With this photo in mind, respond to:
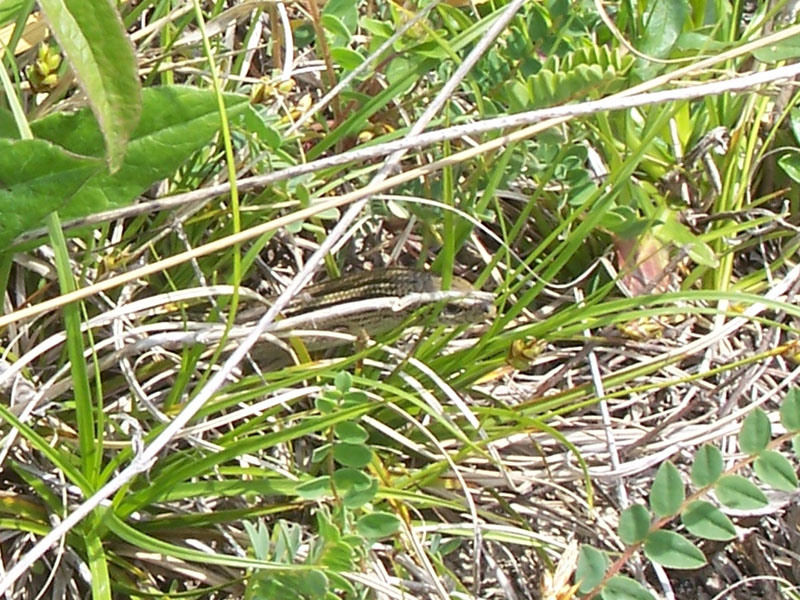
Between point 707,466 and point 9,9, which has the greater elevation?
point 9,9

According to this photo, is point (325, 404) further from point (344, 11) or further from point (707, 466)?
point (344, 11)

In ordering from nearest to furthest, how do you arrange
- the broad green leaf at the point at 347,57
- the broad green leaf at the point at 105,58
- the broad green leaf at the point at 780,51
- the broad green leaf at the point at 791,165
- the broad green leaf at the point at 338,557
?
the broad green leaf at the point at 105,58
the broad green leaf at the point at 338,557
the broad green leaf at the point at 780,51
the broad green leaf at the point at 347,57
the broad green leaf at the point at 791,165

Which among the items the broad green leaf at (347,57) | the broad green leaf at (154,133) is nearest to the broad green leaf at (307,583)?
the broad green leaf at (154,133)

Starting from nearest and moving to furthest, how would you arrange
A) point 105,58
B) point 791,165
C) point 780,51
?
point 105,58 → point 780,51 → point 791,165

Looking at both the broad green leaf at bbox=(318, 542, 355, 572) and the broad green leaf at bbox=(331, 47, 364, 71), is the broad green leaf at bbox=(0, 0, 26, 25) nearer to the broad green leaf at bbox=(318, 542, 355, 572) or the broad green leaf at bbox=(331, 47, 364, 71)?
the broad green leaf at bbox=(331, 47, 364, 71)

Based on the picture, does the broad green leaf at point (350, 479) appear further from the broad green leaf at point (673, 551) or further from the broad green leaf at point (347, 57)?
the broad green leaf at point (347, 57)

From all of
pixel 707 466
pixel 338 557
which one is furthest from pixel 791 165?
pixel 338 557

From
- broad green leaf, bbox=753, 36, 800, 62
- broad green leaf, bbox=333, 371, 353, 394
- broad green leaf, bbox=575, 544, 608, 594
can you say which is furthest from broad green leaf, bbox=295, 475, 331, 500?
broad green leaf, bbox=753, 36, 800, 62
